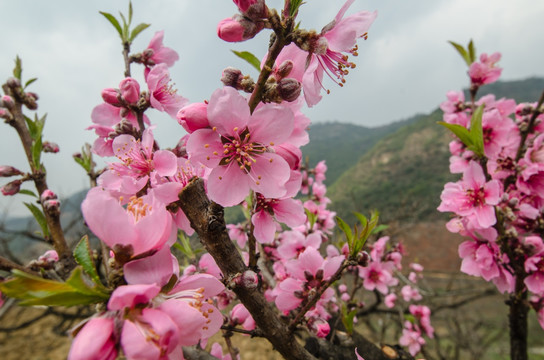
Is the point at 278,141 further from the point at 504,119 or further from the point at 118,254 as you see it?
the point at 504,119

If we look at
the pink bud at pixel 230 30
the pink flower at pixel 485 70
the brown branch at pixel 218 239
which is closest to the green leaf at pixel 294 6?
the pink bud at pixel 230 30

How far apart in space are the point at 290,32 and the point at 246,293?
0.67m

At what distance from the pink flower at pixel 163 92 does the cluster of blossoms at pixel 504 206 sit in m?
1.44

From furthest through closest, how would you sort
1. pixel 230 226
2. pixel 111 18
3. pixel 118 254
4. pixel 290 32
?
1. pixel 230 226
2. pixel 111 18
3. pixel 290 32
4. pixel 118 254

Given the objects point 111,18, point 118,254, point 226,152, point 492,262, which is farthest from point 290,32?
point 492,262

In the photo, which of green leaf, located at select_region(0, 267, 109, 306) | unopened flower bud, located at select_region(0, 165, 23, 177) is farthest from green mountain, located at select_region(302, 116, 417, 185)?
green leaf, located at select_region(0, 267, 109, 306)

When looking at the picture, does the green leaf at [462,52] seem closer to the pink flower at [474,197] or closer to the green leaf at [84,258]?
the pink flower at [474,197]

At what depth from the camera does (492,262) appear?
1.69 m

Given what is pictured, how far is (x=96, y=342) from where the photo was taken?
0.46 metres

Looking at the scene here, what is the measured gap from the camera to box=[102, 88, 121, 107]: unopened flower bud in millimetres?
1090

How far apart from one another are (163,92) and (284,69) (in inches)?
27.6

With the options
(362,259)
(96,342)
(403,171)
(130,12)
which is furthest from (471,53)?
(403,171)

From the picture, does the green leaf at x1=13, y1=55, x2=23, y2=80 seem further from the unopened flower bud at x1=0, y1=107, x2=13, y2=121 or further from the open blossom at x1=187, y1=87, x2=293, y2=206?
the open blossom at x1=187, y1=87, x2=293, y2=206

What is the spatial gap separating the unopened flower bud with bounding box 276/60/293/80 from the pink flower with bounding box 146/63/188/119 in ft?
1.93
